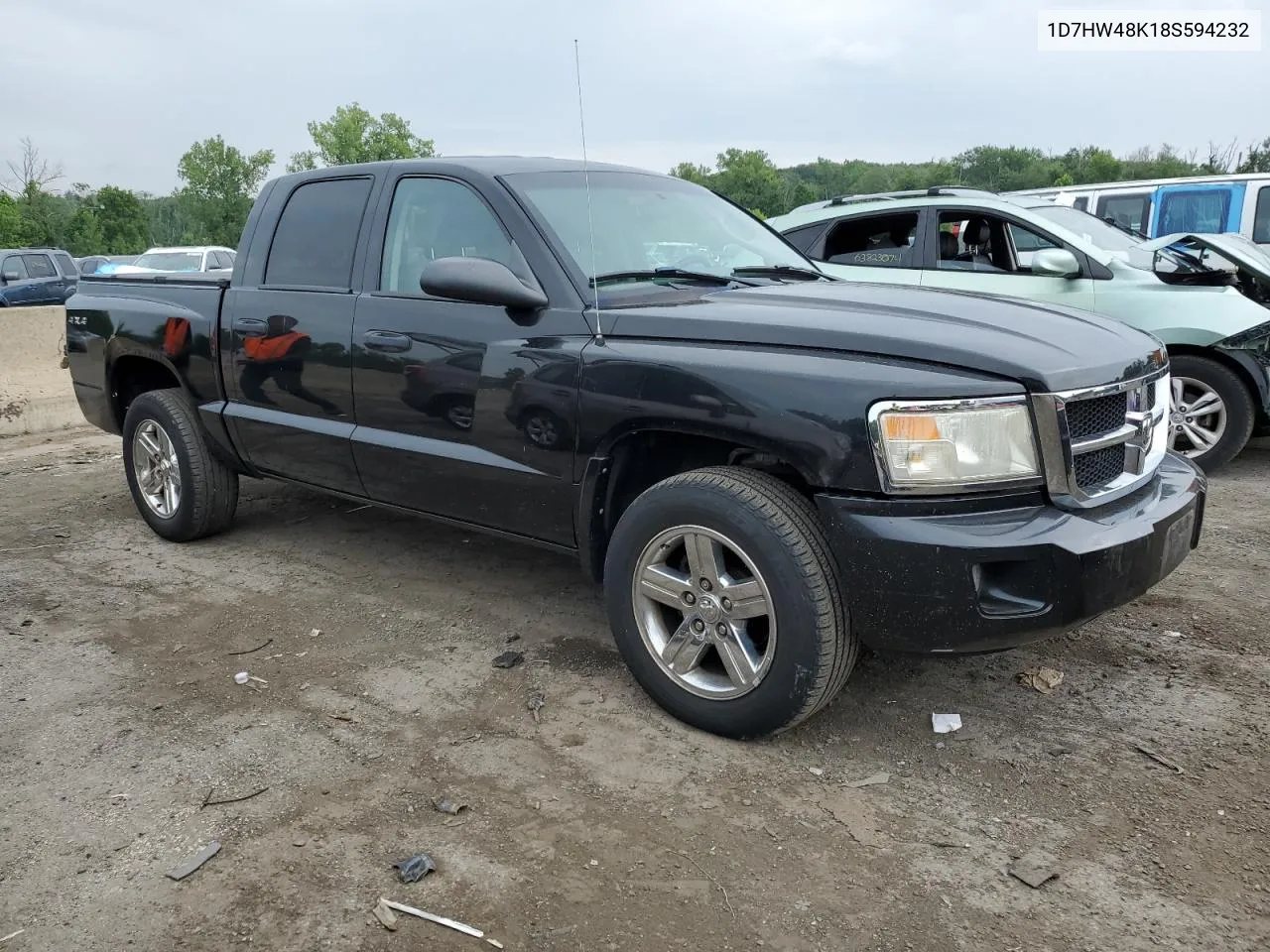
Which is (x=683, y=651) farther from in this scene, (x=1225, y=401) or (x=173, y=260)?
(x=173, y=260)

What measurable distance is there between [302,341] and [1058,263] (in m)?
4.55

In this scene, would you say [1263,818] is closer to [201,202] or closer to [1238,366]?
[1238,366]

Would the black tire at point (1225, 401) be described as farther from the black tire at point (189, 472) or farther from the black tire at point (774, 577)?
the black tire at point (189, 472)

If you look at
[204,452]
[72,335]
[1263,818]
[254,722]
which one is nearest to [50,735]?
[254,722]

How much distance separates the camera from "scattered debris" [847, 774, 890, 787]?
112 inches

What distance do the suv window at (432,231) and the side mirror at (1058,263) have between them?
13.0 feet

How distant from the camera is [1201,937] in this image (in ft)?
7.23

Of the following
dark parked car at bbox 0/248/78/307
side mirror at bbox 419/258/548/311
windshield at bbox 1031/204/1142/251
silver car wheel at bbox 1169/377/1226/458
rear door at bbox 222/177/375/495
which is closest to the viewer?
side mirror at bbox 419/258/548/311

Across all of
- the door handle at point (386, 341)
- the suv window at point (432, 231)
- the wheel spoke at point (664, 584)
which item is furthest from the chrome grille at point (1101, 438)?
the door handle at point (386, 341)

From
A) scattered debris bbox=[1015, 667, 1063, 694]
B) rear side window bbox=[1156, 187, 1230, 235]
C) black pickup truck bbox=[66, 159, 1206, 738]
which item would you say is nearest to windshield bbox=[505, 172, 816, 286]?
black pickup truck bbox=[66, 159, 1206, 738]

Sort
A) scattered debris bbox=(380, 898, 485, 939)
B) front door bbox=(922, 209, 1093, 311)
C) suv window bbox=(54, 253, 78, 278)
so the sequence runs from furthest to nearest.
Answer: suv window bbox=(54, 253, 78, 278)
front door bbox=(922, 209, 1093, 311)
scattered debris bbox=(380, 898, 485, 939)

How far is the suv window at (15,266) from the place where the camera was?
17672mm

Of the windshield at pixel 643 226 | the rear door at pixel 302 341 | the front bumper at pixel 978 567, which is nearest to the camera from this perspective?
the front bumper at pixel 978 567

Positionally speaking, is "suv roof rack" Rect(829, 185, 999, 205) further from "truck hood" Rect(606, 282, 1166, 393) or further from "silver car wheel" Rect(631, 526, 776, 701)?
"silver car wheel" Rect(631, 526, 776, 701)
